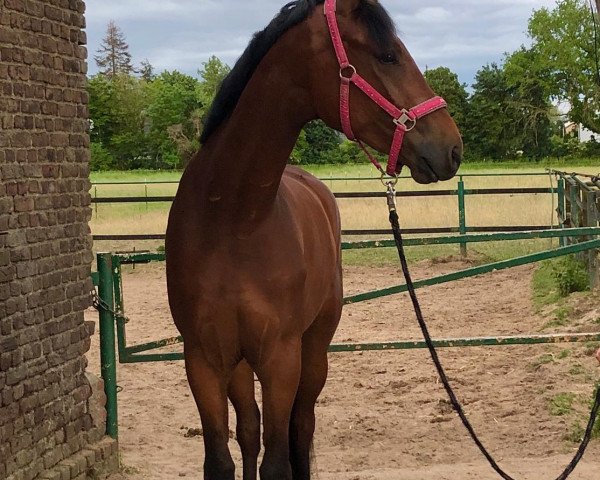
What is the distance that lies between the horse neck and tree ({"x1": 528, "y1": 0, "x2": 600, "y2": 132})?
2164 inches

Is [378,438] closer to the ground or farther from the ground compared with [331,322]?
closer to the ground

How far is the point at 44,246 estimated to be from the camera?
4.37 metres

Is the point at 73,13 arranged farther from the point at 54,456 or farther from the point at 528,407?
the point at 528,407

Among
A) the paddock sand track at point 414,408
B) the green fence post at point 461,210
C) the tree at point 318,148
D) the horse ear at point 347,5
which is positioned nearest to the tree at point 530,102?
the tree at point 318,148

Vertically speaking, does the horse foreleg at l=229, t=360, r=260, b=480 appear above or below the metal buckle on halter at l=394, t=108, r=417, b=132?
below

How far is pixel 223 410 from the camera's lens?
10.0 ft

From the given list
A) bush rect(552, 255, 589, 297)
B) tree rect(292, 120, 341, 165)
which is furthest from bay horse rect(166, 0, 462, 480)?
tree rect(292, 120, 341, 165)

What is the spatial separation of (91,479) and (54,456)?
0.36 metres

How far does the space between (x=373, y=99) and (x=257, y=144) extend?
18.8 inches

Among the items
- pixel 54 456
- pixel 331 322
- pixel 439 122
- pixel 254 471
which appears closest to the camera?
pixel 439 122

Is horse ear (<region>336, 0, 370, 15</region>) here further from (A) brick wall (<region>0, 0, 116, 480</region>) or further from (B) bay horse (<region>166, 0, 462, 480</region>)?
(A) brick wall (<region>0, 0, 116, 480</region>)

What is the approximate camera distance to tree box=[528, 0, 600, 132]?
55656mm

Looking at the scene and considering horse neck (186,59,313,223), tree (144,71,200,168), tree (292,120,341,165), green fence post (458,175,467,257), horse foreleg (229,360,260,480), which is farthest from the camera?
tree (144,71,200,168)

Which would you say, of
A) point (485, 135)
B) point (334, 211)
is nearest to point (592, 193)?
point (334, 211)
